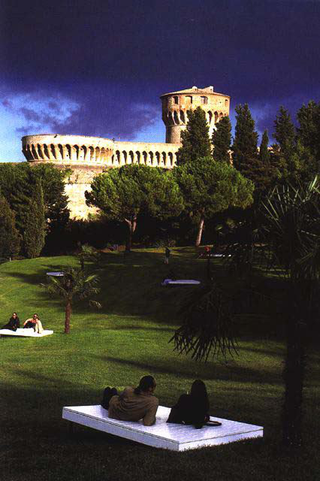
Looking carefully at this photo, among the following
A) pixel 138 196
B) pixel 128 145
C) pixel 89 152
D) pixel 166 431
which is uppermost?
pixel 128 145

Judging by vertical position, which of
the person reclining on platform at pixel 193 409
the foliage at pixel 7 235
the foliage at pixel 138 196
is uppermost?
the foliage at pixel 138 196

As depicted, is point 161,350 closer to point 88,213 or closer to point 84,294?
point 84,294

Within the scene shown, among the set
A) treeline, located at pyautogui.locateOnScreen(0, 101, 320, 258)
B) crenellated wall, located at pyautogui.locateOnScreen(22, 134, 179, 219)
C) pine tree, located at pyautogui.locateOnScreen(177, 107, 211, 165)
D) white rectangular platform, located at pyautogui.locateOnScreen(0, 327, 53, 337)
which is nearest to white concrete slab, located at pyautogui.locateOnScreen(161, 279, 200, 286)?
white rectangular platform, located at pyautogui.locateOnScreen(0, 327, 53, 337)

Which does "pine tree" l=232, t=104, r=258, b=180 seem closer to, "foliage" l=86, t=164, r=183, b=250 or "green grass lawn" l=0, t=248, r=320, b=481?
"foliage" l=86, t=164, r=183, b=250

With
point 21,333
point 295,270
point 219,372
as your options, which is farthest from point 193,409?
point 21,333

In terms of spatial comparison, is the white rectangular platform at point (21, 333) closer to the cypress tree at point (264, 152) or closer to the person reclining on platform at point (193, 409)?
the person reclining on platform at point (193, 409)

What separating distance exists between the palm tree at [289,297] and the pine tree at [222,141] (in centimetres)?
6338

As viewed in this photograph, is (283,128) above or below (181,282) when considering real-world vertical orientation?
above

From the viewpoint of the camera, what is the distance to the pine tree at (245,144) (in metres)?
72.5

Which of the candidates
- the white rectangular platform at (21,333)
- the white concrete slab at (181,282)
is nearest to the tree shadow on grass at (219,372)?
the white rectangular platform at (21,333)

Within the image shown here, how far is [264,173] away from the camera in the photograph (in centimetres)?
7331

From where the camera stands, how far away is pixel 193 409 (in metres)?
9.95

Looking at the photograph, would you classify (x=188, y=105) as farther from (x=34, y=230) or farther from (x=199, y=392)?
(x=199, y=392)

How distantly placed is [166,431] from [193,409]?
1.66ft
